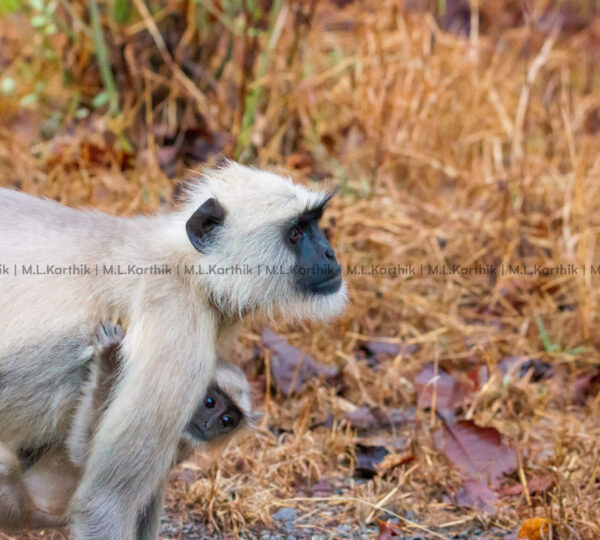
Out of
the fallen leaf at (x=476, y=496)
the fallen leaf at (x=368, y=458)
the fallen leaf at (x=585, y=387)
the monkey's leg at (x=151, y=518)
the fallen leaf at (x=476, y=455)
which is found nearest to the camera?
the monkey's leg at (x=151, y=518)

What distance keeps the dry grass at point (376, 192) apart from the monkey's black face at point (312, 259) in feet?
2.74

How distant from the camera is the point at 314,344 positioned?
441 cm

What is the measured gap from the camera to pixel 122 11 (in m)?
5.69

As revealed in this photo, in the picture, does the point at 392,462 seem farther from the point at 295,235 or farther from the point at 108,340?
the point at 108,340

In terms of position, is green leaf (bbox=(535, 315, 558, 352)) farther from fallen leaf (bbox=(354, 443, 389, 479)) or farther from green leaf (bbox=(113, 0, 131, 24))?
green leaf (bbox=(113, 0, 131, 24))

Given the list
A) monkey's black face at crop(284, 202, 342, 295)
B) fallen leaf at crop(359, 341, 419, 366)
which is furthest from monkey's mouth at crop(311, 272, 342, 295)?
fallen leaf at crop(359, 341, 419, 366)

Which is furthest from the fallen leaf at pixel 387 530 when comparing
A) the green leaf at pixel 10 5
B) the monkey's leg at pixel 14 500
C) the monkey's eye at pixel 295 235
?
the green leaf at pixel 10 5

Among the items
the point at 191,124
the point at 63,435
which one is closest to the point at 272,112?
the point at 191,124

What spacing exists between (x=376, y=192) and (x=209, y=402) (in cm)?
262

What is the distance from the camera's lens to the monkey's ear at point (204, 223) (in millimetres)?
2770

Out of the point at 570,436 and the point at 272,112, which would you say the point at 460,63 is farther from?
the point at 570,436

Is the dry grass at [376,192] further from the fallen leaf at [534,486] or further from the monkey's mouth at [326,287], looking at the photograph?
the monkey's mouth at [326,287]

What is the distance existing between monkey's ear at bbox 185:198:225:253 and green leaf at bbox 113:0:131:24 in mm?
3272

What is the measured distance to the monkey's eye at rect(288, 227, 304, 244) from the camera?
3.02m
